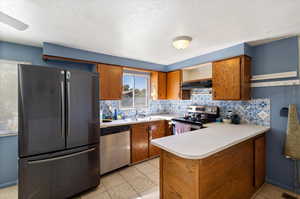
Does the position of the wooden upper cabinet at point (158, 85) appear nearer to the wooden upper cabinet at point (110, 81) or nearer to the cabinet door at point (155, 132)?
the cabinet door at point (155, 132)

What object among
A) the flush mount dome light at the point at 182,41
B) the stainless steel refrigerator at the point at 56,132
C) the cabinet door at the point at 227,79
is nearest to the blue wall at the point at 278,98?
the cabinet door at the point at 227,79

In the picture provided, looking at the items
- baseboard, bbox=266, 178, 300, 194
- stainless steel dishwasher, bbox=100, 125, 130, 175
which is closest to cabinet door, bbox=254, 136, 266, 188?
baseboard, bbox=266, 178, 300, 194

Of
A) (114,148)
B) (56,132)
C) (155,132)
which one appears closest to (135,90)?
(155,132)

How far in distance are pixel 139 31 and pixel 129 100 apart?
2046 mm

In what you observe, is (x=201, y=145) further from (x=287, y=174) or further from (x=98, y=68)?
(x=98, y=68)

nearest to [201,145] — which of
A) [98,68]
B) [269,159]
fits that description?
[269,159]

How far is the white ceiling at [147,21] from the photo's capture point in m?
1.29

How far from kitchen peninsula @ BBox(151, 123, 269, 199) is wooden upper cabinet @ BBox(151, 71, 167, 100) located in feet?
6.96

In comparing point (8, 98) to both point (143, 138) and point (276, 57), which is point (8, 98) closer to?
point (143, 138)

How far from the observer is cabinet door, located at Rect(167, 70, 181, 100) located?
345 cm

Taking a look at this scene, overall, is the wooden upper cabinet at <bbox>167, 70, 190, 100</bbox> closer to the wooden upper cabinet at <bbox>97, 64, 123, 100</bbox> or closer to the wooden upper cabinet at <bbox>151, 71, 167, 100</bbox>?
the wooden upper cabinet at <bbox>151, 71, 167, 100</bbox>

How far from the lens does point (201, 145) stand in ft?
4.57

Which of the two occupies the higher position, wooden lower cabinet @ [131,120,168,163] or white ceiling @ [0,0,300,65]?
white ceiling @ [0,0,300,65]

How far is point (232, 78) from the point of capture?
2.34 m
